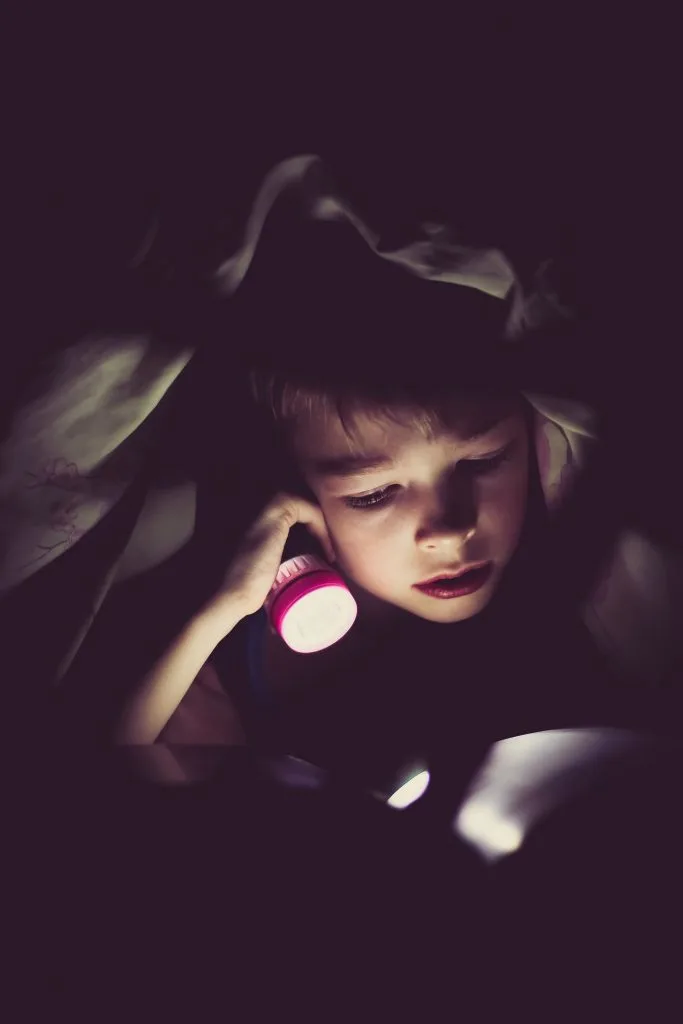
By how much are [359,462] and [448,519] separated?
0.13m

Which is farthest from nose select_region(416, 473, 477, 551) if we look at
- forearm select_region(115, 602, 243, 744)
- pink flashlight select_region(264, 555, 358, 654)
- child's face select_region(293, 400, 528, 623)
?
forearm select_region(115, 602, 243, 744)

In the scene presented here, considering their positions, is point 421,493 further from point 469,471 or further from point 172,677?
point 172,677

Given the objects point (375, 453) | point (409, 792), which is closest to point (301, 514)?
point (375, 453)

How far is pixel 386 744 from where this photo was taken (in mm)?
983

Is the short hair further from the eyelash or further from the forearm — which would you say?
the forearm

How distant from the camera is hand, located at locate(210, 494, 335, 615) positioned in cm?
91

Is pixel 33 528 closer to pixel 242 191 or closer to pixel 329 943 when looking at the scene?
pixel 242 191

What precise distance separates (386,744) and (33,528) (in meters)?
0.56

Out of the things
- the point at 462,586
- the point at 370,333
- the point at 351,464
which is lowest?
the point at 462,586

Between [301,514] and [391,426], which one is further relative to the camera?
[301,514]

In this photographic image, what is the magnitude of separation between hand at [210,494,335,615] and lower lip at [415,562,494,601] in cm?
15

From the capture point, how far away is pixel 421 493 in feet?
2.72

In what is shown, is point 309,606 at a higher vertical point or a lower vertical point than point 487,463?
lower

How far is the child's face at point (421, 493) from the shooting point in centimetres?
Result: 81
